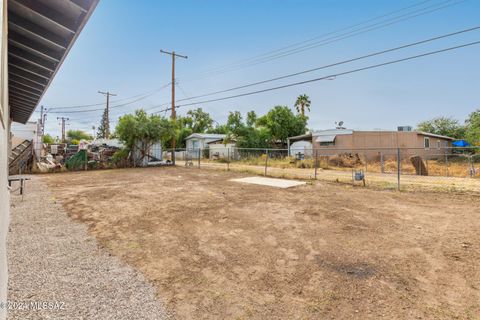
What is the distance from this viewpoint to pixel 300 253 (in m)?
3.67

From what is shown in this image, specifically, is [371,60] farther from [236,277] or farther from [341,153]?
[236,277]

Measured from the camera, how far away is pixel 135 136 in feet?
60.3

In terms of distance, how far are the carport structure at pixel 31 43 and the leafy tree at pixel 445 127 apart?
43.1 metres

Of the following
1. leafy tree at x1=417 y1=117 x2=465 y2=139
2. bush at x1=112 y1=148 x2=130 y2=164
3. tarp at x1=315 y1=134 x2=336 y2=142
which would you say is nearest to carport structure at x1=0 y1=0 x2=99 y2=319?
bush at x1=112 y1=148 x2=130 y2=164

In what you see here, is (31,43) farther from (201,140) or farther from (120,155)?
(201,140)

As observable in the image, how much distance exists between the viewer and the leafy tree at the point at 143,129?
58.3ft

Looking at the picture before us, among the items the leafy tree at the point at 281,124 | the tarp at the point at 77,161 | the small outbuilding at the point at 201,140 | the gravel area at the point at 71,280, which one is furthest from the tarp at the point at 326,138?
the gravel area at the point at 71,280

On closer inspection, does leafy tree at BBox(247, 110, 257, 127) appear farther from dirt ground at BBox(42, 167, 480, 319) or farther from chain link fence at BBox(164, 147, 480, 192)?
dirt ground at BBox(42, 167, 480, 319)

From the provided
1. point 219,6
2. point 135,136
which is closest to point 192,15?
point 219,6

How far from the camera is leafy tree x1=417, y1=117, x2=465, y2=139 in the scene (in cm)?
3312

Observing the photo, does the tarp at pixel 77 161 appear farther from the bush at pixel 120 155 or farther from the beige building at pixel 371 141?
the beige building at pixel 371 141

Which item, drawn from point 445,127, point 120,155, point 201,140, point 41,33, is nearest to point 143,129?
point 120,155

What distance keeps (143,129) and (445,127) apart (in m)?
39.6

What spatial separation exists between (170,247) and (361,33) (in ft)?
48.6
